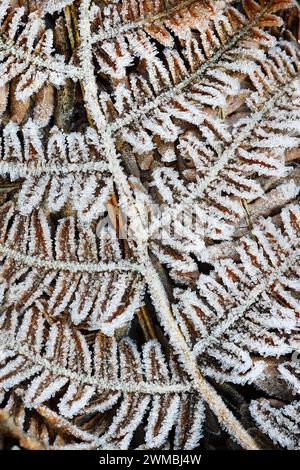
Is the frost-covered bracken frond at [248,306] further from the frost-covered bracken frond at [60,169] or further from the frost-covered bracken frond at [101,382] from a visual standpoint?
the frost-covered bracken frond at [60,169]

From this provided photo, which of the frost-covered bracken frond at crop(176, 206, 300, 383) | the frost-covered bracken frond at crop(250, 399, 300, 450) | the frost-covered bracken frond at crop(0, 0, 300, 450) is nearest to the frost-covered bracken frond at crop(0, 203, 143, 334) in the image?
the frost-covered bracken frond at crop(0, 0, 300, 450)

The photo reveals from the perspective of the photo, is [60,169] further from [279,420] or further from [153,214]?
[279,420]

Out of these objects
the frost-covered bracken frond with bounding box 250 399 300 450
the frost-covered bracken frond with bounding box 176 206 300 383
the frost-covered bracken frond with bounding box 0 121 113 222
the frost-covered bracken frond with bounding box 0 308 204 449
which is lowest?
the frost-covered bracken frond with bounding box 250 399 300 450

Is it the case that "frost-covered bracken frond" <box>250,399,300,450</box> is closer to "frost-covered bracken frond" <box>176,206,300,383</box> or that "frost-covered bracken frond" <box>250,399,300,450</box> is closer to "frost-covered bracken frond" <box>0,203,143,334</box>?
"frost-covered bracken frond" <box>176,206,300,383</box>

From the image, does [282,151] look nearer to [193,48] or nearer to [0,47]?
[193,48]

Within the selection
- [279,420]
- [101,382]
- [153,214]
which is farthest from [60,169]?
[279,420]

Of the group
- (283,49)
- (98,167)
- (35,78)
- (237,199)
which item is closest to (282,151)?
(237,199)

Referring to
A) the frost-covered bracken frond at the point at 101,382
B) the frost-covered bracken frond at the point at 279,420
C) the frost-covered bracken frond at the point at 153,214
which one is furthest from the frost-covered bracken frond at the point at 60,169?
the frost-covered bracken frond at the point at 279,420
